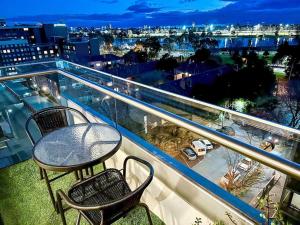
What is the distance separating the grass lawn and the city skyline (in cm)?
14393

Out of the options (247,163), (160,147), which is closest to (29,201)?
(160,147)

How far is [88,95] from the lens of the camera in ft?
11.0

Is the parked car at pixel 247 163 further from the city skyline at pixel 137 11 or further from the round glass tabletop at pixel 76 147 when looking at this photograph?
the city skyline at pixel 137 11

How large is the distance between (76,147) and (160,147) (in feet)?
4.33

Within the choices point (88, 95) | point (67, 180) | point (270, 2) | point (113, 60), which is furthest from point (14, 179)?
point (270, 2)

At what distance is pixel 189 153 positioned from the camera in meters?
10.3

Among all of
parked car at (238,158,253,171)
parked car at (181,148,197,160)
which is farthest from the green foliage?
parked car at (238,158,253,171)

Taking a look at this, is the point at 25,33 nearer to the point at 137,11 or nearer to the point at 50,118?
the point at 50,118

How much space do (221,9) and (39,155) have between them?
19600cm

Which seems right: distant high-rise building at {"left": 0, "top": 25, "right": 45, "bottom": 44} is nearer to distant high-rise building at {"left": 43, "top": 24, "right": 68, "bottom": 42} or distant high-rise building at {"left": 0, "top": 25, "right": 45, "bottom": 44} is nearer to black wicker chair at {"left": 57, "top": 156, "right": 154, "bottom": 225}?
distant high-rise building at {"left": 43, "top": 24, "right": 68, "bottom": 42}

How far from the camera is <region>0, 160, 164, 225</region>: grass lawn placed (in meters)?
2.13

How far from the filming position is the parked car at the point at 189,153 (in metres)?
9.89

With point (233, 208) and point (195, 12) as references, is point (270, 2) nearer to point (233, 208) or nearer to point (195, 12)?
point (195, 12)

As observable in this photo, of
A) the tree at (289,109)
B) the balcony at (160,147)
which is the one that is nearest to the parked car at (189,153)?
the balcony at (160,147)
